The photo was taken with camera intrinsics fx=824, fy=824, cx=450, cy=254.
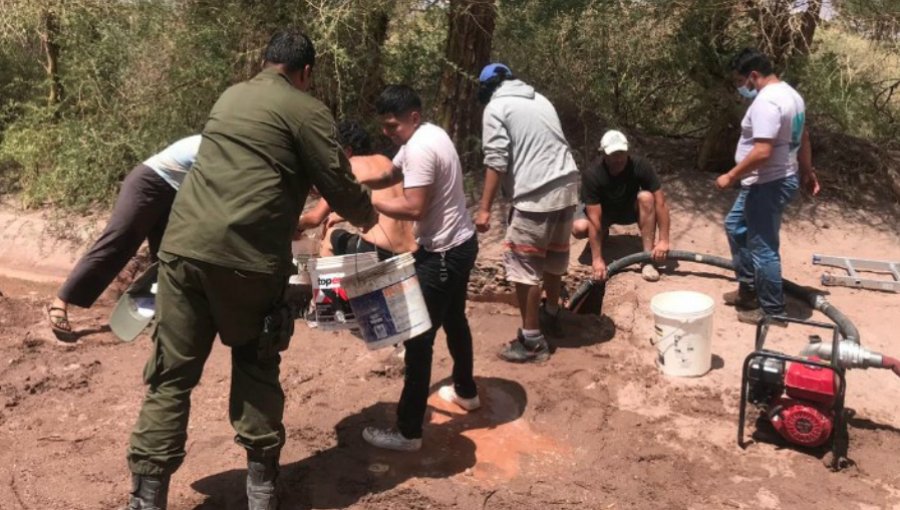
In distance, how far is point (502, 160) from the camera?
15.4ft

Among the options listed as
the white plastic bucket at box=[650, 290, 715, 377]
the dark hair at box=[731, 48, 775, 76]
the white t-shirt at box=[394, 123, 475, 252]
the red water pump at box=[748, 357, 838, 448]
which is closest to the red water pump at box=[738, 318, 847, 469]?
the red water pump at box=[748, 357, 838, 448]

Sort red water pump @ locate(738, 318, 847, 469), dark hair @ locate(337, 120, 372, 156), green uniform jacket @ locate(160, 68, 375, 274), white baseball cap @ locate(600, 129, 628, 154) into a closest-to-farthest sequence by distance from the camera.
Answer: green uniform jacket @ locate(160, 68, 375, 274) < red water pump @ locate(738, 318, 847, 469) < dark hair @ locate(337, 120, 372, 156) < white baseball cap @ locate(600, 129, 628, 154)

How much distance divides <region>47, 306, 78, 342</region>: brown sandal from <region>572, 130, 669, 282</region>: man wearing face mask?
11.9 ft

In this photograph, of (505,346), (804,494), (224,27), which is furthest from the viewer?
(224,27)

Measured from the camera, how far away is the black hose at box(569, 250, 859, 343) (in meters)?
5.25

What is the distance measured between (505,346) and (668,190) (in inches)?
111

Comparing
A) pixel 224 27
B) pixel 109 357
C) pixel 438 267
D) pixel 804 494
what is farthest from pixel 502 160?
pixel 224 27

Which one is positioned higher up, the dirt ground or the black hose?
the black hose

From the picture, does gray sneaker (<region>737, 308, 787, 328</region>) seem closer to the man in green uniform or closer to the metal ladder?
the metal ladder

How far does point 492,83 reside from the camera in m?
4.77

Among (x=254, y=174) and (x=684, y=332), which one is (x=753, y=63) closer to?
(x=684, y=332)

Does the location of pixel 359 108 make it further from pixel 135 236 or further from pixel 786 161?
pixel 786 161

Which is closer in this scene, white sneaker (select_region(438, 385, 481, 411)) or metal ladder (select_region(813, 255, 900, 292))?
white sneaker (select_region(438, 385, 481, 411))

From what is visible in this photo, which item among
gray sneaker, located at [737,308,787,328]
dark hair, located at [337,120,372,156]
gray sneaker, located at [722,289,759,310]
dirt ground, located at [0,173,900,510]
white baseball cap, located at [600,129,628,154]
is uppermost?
dark hair, located at [337,120,372,156]
